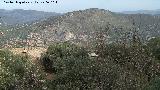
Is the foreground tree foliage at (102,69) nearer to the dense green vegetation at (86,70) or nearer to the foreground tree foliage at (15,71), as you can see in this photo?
the dense green vegetation at (86,70)

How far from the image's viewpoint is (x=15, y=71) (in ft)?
146

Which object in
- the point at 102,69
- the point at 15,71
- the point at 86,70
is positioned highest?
the point at 102,69

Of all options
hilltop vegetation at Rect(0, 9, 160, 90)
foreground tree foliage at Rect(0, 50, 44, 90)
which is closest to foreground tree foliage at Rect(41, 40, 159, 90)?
hilltop vegetation at Rect(0, 9, 160, 90)

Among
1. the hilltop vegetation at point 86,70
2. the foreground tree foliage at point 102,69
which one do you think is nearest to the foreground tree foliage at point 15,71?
the hilltop vegetation at point 86,70

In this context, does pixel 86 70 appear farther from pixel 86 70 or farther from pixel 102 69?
pixel 102 69

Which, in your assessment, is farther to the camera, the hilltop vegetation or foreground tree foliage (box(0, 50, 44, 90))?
foreground tree foliage (box(0, 50, 44, 90))

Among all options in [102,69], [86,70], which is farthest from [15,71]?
[102,69]

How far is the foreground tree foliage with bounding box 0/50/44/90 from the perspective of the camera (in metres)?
36.4

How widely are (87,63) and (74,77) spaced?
270 cm

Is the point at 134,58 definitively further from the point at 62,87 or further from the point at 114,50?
the point at 62,87

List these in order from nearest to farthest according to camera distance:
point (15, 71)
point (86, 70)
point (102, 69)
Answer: point (102, 69) → point (86, 70) → point (15, 71)

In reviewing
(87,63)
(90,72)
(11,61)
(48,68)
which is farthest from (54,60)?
(90,72)

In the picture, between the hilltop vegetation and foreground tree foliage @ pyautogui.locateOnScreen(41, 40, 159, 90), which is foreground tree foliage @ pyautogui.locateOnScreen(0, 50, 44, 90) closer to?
the hilltop vegetation

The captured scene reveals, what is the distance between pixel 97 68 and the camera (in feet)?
119
